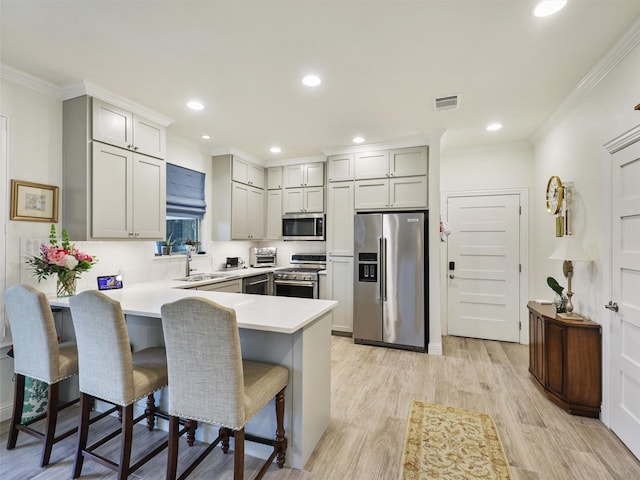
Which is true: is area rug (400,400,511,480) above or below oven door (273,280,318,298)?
below

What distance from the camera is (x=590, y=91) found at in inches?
98.9

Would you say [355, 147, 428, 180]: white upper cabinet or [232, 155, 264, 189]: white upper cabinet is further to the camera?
[232, 155, 264, 189]: white upper cabinet

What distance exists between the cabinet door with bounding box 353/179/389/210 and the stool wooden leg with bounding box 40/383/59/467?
11.6 ft

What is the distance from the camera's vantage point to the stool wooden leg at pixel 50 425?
74.1 inches

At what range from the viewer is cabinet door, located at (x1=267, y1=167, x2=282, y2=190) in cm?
513

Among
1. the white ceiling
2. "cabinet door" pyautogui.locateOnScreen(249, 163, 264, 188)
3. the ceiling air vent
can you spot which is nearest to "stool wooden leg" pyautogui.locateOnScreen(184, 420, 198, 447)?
the white ceiling

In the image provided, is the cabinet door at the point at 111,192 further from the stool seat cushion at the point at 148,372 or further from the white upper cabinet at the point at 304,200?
the white upper cabinet at the point at 304,200

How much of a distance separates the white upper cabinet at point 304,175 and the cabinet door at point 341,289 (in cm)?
127

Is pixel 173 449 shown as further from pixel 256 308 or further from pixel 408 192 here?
pixel 408 192

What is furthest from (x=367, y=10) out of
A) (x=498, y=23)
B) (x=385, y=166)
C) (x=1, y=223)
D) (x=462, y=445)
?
(x=1, y=223)

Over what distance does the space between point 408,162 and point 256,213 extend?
2418 millimetres

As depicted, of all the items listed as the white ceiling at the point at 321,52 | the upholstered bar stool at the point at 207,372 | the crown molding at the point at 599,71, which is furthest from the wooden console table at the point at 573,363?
the upholstered bar stool at the point at 207,372

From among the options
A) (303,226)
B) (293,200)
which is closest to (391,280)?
(303,226)

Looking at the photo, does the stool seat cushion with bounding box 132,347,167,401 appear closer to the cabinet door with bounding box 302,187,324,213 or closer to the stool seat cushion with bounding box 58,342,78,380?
the stool seat cushion with bounding box 58,342,78,380
